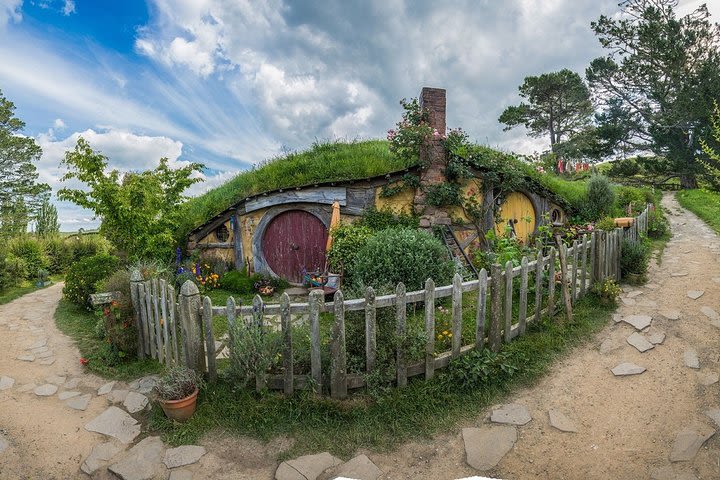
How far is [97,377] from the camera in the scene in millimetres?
5316

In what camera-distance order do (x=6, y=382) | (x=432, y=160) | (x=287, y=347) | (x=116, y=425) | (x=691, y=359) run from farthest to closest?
(x=432, y=160) < (x=6, y=382) < (x=691, y=359) < (x=287, y=347) < (x=116, y=425)

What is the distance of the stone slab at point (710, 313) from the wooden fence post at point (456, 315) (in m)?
4.43

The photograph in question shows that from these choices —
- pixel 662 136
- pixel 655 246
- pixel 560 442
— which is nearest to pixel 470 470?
pixel 560 442

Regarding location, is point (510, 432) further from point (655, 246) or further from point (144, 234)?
point (655, 246)

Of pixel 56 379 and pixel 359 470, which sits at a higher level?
pixel 56 379

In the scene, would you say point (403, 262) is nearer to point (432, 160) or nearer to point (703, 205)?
point (432, 160)

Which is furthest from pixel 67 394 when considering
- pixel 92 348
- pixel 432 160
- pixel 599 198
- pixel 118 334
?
pixel 599 198

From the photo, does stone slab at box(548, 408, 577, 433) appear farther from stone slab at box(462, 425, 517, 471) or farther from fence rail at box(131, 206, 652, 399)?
fence rail at box(131, 206, 652, 399)

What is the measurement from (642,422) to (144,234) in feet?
32.0

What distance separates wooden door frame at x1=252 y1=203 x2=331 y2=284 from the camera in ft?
34.0

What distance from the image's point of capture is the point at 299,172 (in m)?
11.1

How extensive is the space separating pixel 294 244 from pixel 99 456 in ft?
24.1

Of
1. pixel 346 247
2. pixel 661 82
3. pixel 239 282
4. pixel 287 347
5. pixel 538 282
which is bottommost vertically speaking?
pixel 239 282

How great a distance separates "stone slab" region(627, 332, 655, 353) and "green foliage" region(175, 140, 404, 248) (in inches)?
239
